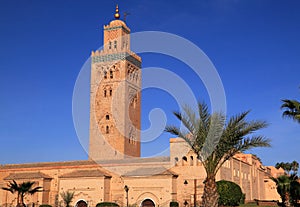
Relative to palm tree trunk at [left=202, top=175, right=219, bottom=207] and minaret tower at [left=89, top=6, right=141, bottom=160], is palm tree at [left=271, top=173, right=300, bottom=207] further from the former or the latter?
minaret tower at [left=89, top=6, right=141, bottom=160]

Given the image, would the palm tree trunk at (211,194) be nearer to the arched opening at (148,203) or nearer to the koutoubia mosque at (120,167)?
the koutoubia mosque at (120,167)

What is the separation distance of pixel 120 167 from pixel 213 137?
1858 centimetres

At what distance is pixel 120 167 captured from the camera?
33875mm

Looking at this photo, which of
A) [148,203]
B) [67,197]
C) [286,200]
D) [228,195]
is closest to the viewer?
[286,200]

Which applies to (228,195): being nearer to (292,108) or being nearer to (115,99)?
(292,108)

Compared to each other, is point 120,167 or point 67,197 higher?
point 120,167

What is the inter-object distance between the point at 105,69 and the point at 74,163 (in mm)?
11549

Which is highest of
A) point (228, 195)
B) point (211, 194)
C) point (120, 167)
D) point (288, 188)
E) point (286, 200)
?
point (120, 167)

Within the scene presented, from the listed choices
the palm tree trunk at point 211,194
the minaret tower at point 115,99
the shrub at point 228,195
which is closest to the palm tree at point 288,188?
the shrub at point 228,195

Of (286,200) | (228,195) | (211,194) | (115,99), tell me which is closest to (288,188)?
(286,200)

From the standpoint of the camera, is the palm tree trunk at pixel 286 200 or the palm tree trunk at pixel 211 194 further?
the palm tree trunk at pixel 286 200

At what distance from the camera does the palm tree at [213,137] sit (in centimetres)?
1603

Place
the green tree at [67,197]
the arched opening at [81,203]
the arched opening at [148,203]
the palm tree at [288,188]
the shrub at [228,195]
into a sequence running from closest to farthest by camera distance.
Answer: the palm tree at [288,188], the shrub at [228,195], the arched opening at [148,203], the green tree at [67,197], the arched opening at [81,203]

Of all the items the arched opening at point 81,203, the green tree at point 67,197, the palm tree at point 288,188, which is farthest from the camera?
the arched opening at point 81,203
